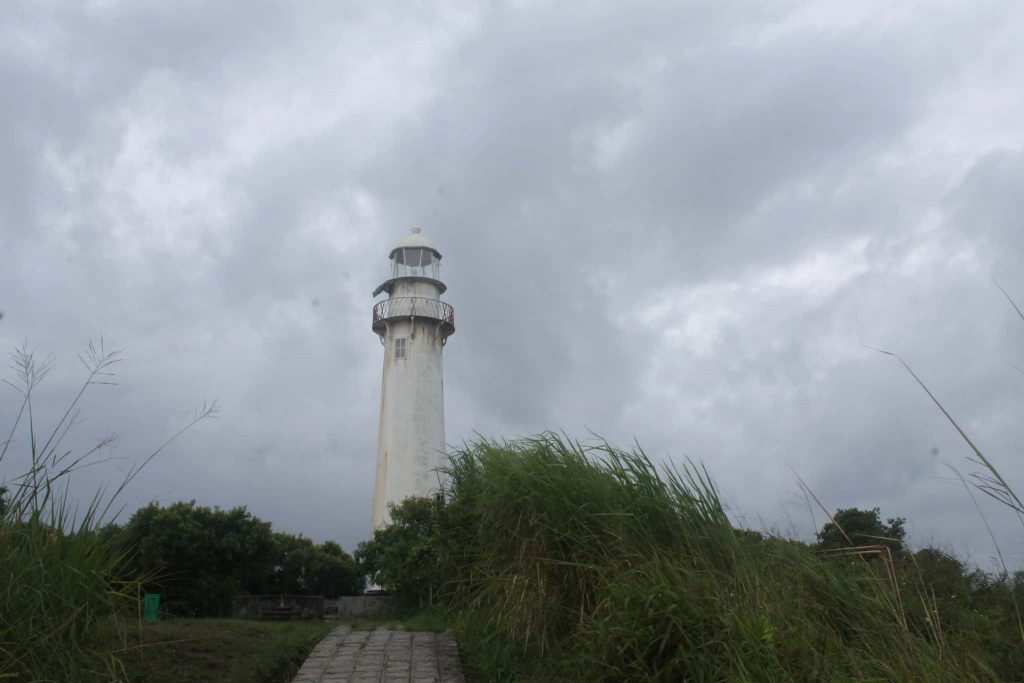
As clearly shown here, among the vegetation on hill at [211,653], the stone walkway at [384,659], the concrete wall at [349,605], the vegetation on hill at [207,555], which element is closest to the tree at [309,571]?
the vegetation on hill at [207,555]

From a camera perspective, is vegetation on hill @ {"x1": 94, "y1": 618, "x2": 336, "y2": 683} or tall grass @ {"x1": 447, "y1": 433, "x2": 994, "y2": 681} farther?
vegetation on hill @ {"x1": 94, "y1": 618, "x2": 336, "y2": 683}

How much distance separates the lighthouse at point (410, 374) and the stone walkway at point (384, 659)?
12.9 m

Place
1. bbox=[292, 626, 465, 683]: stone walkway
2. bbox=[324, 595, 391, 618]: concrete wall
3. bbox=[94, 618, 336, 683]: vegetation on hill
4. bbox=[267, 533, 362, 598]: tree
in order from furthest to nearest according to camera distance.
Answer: bbox=[267, 533, 362, 598]: tree → bbox=[324, 595, 391, 618]: concrete wall → bbox=[292, 626, 465, 683]: stone walkway → bbox=[94, 618, 336, 683]: vegetation on hill

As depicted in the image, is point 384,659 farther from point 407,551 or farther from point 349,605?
point 349,605

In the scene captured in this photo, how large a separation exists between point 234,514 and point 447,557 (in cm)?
1164

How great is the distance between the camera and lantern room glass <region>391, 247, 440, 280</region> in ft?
83.5

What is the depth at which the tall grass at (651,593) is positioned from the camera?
4547 millimetres

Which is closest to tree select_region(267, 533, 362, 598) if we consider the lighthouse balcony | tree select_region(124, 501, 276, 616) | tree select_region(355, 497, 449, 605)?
tree select_region(124, 501, 276, 616)

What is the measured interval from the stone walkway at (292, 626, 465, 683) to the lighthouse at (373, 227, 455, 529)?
42.4 ft

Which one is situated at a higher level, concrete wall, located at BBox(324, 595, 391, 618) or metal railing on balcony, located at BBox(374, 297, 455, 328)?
metal railing on balcony, located at BBox(374, 297, 455, 328)

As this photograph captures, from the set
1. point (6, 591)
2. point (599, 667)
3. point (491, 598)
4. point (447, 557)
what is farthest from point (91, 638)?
point (447, 557)

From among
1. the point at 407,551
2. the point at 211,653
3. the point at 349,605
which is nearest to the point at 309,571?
the point at 349,605

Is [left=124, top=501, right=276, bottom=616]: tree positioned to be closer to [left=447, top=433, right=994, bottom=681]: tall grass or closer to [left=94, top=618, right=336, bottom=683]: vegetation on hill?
[left=94, top=618, right=336, bottom=683]: vegetation on hill

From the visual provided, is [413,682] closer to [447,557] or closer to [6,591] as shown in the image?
[447,557]
